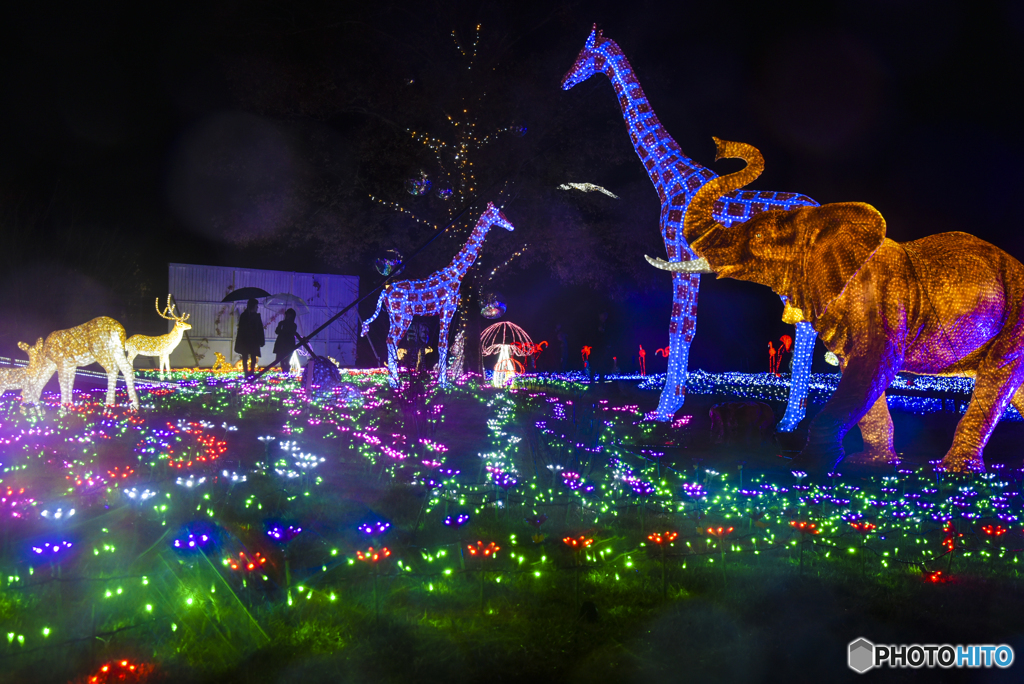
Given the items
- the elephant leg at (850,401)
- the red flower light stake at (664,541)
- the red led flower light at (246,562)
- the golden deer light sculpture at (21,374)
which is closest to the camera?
the red led flower light at (246,562)

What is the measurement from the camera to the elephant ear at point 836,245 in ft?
16.9

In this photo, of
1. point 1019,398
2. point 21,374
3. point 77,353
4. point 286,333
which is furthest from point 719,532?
point 286,333

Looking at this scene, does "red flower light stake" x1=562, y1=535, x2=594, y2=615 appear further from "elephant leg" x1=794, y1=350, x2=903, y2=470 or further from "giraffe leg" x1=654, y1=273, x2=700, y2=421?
"giraffe leg" x1=654, y1=273, x2=700, y2=421

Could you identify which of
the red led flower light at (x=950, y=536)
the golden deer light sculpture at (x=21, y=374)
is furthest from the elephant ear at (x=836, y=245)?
the golden deer light sculpture at (x=21, y=374)

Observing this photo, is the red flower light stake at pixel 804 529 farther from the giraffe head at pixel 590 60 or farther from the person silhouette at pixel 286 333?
the person silhouette at pixel 286 333

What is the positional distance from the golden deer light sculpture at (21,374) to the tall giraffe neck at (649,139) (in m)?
8.21

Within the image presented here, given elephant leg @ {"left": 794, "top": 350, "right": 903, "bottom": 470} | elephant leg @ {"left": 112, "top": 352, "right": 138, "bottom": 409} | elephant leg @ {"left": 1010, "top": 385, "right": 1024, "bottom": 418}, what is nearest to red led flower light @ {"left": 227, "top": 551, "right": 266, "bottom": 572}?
elephant leg @ {"left": 794, "top": 350, "right": 903, "bottom": 470}

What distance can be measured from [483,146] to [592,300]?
398 inches

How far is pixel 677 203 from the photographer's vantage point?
7949 mm

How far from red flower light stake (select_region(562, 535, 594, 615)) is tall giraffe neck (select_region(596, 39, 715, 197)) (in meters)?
5.25

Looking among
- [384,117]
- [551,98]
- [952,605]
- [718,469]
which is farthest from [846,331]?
[384,117]

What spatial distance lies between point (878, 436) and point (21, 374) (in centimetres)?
991

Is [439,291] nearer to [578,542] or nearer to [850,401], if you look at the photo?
A: [850,401]

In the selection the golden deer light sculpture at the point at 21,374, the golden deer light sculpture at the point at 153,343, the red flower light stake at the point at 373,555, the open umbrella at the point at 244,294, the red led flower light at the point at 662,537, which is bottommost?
the red led flower light at the point at 662,537
